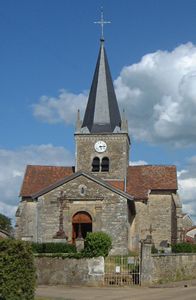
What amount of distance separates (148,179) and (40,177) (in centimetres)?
1026

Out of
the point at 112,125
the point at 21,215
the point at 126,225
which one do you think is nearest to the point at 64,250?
the point at 126,225

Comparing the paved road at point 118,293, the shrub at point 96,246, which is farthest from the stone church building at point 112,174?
the paved road at point 118,293

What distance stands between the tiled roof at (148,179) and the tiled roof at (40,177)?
592 centimetres

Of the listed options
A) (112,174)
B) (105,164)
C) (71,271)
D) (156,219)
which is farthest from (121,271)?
(105,164)

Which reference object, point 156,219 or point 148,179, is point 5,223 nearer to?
point 148,179

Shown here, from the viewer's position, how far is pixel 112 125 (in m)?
49.9

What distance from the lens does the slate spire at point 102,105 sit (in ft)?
164

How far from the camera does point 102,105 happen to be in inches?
1988

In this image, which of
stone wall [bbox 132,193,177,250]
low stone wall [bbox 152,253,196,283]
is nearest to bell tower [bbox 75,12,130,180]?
stone wall [bbox 132,193,177,250]

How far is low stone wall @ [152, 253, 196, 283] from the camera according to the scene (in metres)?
27.4

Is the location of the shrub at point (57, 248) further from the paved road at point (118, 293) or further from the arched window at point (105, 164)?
the arched window at point (105, 164)

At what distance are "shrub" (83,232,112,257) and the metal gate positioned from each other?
0.59 metres

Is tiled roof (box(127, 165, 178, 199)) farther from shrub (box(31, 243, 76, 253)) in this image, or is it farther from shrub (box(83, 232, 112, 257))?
shrub (box(83, 232, 112, 257))

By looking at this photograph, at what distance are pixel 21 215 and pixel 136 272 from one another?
22828mm
